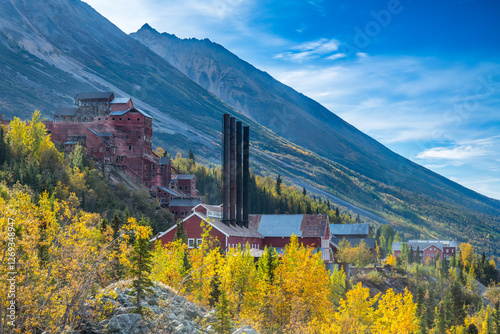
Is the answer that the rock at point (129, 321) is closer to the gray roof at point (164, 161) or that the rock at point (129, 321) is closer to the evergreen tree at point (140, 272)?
the evergreen tree at point (140, 272)

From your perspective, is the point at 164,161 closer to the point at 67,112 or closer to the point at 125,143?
the point at 125,143

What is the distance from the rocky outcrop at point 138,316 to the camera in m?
27.2

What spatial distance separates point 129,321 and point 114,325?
3.15 ft

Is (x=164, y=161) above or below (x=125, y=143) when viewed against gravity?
below

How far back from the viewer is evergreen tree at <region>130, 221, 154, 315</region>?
30.4 m

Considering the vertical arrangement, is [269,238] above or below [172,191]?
below

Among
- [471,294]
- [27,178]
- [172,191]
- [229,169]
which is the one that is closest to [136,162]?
[172,191]

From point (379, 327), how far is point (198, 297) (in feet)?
60.8

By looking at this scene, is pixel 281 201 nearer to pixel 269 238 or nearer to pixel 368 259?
pixel 368 259

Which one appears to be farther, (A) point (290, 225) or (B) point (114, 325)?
(A) point (290, 225)

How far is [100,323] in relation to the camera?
2716 centimetres

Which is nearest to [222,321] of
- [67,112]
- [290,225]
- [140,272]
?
[140,272]

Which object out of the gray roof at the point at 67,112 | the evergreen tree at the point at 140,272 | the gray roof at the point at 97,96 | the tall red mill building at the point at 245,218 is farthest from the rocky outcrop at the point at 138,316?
the gray roof at the point at 97,96

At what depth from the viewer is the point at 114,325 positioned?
27.3 metres
